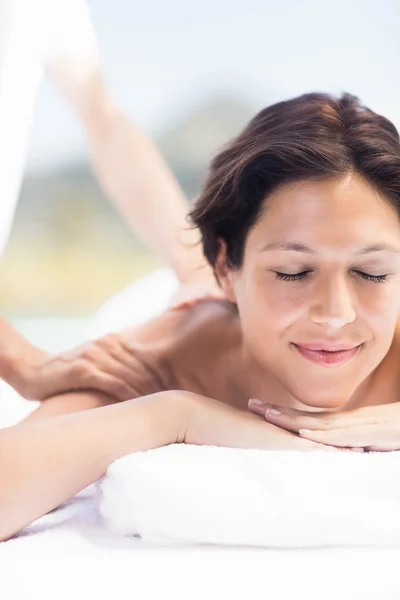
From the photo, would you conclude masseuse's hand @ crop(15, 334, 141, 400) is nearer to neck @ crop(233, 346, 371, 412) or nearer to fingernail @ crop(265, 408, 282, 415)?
neck @ crop(233, 346, 371, 412)

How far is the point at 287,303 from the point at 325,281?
Result: 66 mm

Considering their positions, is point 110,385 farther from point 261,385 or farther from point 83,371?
point 261,385

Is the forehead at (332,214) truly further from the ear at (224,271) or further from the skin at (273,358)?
the ear at (224,271)

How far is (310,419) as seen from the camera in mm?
1115

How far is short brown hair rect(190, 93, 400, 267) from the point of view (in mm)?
1149

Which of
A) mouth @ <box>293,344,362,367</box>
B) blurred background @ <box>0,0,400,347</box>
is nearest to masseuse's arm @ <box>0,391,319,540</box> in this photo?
mouth @ <box>293,344,362,367</box>

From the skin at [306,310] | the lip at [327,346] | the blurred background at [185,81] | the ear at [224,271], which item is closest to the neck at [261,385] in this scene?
the skin at [306,310]

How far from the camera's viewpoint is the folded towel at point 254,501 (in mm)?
897

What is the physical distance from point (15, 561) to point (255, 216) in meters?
0.61

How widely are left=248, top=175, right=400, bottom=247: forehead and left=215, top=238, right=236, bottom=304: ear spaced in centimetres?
16

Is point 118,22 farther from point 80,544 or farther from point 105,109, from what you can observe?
point 80,544

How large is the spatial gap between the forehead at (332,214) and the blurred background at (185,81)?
6.99 feet

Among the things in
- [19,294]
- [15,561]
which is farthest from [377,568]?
[19,294]

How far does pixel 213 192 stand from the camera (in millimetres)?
1295
